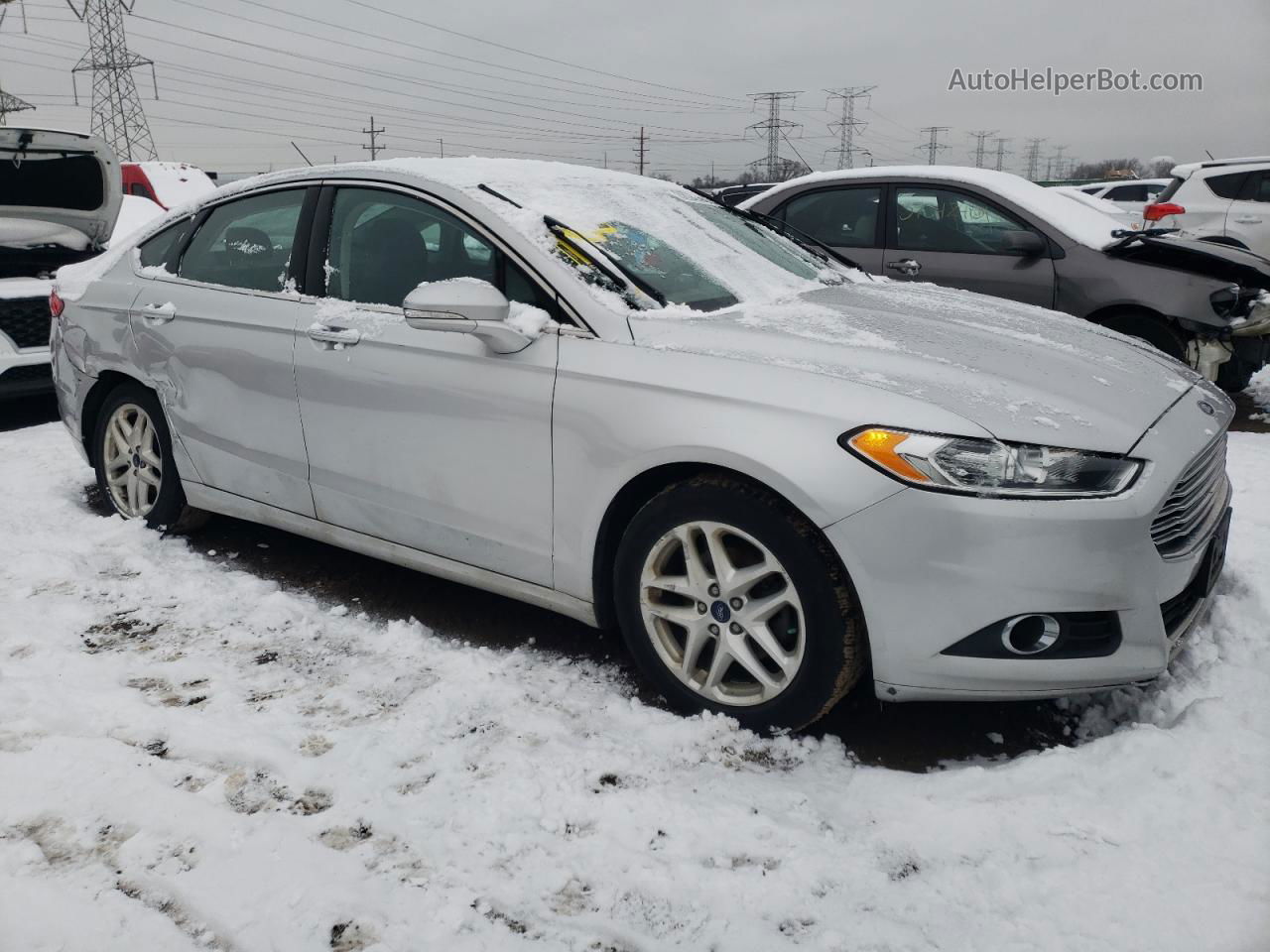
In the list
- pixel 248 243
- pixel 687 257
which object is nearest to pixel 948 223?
pixel 687 257

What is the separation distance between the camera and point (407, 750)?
256 centimetres

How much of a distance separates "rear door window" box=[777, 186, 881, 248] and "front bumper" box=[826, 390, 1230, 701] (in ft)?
14.4

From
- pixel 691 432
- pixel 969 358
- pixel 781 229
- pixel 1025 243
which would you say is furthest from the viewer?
pixel 1025 243

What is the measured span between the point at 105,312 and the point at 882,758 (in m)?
3.68

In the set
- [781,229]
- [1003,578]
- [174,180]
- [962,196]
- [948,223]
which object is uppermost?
[174,180]

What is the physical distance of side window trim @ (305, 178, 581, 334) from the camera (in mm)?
2840

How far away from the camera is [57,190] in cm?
652

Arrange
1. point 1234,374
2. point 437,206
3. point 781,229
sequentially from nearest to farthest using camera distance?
point 437,206 < point 781,229 < point 1234,374

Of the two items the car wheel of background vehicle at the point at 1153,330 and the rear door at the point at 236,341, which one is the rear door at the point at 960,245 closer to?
the car wheel of background vehicle at the point at 1153,330

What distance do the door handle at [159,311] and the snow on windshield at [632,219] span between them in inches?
45.9

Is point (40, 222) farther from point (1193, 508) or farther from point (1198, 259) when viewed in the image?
point (1198, 259)

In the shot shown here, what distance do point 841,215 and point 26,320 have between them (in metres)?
5.25

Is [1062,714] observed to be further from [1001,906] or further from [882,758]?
[1001,906]

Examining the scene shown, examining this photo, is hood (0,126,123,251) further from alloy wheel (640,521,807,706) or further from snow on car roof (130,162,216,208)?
snow on car roof (130,162,216,208)
